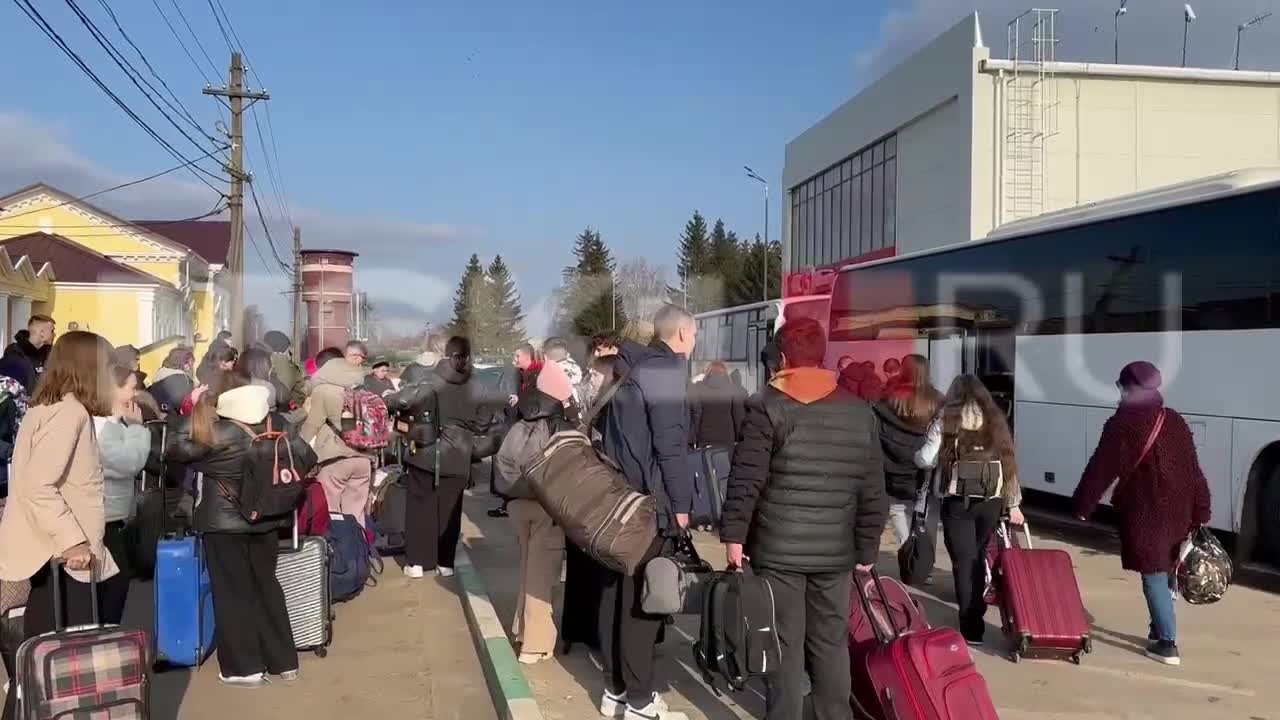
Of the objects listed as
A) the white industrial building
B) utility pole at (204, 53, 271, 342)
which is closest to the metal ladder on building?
the white industrial building

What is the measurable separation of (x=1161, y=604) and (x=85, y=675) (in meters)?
5.87

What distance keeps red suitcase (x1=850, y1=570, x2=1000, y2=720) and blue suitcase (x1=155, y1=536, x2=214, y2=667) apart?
12.9 ft

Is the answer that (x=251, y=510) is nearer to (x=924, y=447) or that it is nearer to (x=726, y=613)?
(x=726, y=613)

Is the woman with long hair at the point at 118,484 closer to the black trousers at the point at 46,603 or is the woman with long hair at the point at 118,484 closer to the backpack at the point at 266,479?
the black trousers at the point at 46,603

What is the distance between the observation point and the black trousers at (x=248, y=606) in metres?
6.23

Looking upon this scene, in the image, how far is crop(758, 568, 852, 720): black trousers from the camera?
15.5ft

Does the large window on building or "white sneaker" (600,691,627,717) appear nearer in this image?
"white sneaker" (600,691,627,717)

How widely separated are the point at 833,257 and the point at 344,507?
36.2 metres

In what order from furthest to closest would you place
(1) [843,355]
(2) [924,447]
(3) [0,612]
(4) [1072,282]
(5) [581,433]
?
(1) [843,355], (4) [1072,282], (2) [924,447], (5) [581,433], (3) [0,612]

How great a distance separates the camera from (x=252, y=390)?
6.26 m

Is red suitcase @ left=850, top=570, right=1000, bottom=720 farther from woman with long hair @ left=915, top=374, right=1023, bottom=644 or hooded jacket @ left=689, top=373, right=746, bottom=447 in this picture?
hooded jacket @ left=689, top=373, right=746, bottom=447

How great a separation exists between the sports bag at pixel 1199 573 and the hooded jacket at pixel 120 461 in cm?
603

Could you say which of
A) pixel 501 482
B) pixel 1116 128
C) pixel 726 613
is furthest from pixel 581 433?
pixel 1116 128

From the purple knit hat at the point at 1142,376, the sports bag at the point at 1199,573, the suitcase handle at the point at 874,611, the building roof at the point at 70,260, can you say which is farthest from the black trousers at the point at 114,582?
the building roof at the point at 70,260
